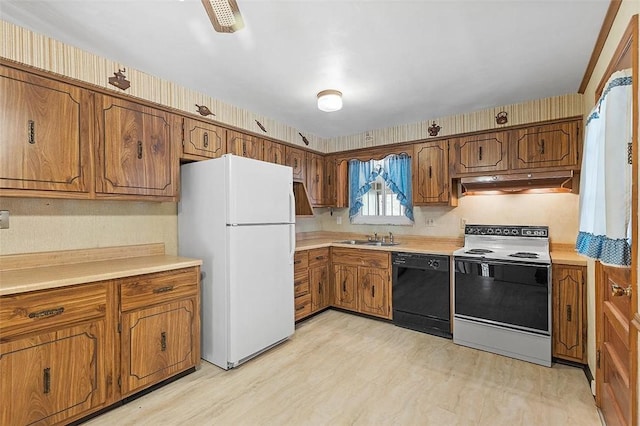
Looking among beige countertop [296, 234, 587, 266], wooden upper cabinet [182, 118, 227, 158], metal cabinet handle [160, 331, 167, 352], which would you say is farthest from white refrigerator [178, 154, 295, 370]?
beige countertop [296, 234, 587, 266]

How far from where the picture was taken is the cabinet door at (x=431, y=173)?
3.65 meters

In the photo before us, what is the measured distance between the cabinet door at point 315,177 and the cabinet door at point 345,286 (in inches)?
41.3

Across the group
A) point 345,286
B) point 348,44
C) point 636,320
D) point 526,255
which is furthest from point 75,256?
point 526,255

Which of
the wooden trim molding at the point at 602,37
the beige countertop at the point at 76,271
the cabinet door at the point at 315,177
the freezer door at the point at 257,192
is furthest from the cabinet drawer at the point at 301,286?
the wooden trim molding at the point at 602,37

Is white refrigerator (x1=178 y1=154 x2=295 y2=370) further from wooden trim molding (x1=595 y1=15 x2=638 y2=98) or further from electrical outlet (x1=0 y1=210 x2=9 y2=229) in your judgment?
wooden trim molding (x1=595 y1=15 x2=638 y2=98)

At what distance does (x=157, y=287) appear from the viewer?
2268 millimetres

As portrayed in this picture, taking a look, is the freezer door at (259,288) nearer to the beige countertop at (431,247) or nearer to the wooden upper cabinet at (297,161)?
the beige countertop at (431,247)

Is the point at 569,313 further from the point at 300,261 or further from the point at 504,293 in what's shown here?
the point at 300,261

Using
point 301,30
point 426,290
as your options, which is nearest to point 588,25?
point 301,30

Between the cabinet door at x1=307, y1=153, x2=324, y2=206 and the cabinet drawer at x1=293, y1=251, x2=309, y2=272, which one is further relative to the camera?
the cabinet door at x1=307, y1=153, x2=324, y2=206

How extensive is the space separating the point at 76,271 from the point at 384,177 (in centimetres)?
353

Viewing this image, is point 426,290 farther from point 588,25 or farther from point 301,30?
point 301,30

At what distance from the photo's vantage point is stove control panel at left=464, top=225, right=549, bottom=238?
3.19 meters

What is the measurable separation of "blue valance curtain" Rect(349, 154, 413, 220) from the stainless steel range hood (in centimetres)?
80
